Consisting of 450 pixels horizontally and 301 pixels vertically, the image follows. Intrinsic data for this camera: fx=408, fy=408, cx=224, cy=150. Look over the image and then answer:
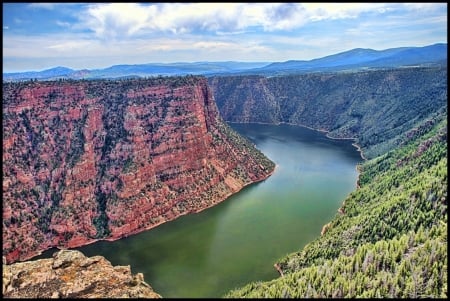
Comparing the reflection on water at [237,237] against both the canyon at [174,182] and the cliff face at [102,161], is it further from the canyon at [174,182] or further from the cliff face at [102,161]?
the cliff face at [102,161]

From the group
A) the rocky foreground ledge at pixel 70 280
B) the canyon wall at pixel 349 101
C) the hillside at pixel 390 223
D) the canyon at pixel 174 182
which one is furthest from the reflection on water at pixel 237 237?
the canyon wall at pixel 349 101

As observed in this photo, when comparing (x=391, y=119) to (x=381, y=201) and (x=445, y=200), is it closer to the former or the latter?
(x=381, y=201)

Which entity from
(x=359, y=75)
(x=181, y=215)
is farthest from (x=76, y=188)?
(x=359, y=75)

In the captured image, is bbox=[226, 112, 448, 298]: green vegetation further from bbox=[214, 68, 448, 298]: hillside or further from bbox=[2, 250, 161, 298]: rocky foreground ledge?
bbox=[2, 250, 161, 298]: rocky foreground ledge

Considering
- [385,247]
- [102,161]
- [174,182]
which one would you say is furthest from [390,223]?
[102,161]

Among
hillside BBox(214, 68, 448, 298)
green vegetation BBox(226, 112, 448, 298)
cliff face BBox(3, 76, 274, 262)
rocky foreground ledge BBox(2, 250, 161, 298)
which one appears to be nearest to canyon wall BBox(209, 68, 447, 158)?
hillside BBox(214, 68, 448, 298)

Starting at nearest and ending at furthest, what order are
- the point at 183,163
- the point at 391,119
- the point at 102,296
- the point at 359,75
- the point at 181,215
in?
the point at 102,296 → the point at 181,215 → the point at 183,163 → the point at 391,119 → the point at 359,75
